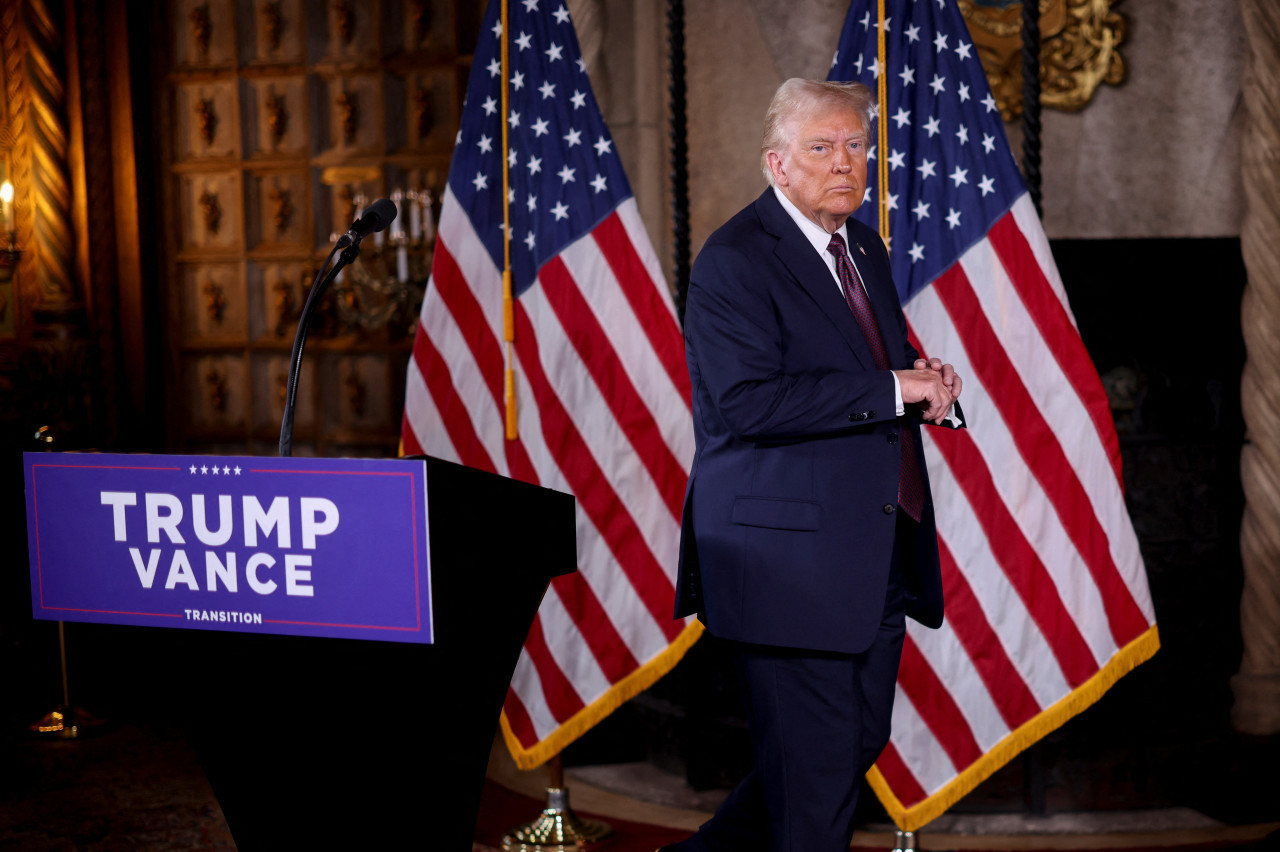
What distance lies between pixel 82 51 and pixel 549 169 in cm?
311

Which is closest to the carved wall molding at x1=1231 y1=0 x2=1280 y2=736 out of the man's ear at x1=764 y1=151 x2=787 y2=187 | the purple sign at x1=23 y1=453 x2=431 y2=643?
the man's ear at x1=764 y1=151 x2=787 y2=187

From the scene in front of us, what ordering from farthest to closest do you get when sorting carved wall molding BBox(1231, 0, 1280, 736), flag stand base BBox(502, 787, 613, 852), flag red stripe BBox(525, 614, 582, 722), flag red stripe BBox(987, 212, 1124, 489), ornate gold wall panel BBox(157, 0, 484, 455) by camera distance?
1. ornate gold wall panel BBox(157, 0, 484, 455)
2. carved wall molding BBox(1231, 0, 1280, 736)
3. flag red stripe BBox(525, 614, 582, 722)
4. flag stand base BBox(502, 787, 613, 852)
5. flag red stripe BBox(987, 212, 1124, 489)

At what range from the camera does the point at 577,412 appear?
3.03m

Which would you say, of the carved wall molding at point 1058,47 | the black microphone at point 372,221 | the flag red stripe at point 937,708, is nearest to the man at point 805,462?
the black microphone at point 372,221

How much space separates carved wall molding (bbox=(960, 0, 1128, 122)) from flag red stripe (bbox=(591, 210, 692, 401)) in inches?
56.3

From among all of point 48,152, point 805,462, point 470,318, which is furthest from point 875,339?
point 48,152

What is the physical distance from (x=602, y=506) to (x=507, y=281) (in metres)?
0.61

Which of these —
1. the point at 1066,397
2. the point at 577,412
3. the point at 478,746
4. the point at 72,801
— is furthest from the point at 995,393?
the point at 72,801

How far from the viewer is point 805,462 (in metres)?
2.05

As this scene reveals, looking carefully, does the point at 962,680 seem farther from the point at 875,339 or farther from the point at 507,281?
the point at 507,281

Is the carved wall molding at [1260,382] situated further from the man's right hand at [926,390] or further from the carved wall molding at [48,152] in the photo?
the carved wall molding at [48,152]

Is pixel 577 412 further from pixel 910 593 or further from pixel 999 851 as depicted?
pixel 999 851

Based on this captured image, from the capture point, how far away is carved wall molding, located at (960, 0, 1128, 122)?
363cm

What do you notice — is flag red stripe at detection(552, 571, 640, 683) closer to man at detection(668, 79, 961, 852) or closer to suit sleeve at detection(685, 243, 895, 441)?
man at detection(668, 79, 961, 852)
